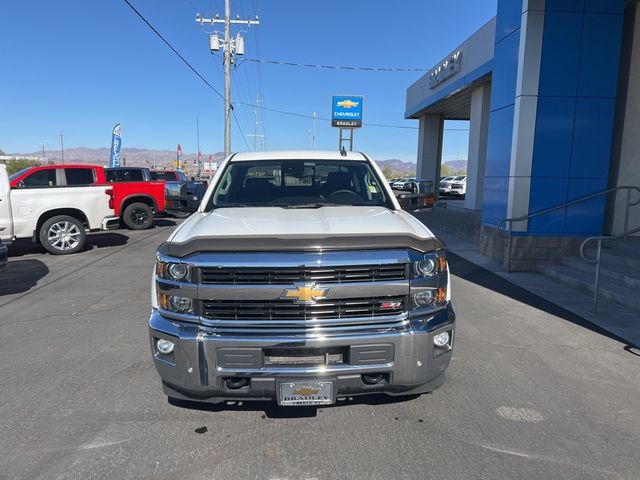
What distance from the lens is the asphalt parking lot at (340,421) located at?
2715mm

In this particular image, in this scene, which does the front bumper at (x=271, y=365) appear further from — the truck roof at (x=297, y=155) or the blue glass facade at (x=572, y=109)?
the blue glass facade at (x=572, y=109)

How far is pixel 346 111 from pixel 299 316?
3370 centimetres

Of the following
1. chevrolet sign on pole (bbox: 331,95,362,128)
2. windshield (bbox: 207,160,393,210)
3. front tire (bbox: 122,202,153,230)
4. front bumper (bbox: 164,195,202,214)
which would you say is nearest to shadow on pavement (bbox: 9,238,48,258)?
front tire (bbox: 122,202,153,230)

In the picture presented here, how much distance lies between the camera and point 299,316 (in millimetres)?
2740

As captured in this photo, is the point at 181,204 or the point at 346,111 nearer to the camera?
the point at 181,204

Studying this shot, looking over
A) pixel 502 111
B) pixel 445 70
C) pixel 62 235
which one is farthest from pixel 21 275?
pixel 445 70

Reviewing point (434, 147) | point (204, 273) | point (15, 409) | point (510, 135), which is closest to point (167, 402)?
point (15, 409)

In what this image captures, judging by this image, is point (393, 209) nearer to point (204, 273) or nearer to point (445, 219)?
point (204, 273)

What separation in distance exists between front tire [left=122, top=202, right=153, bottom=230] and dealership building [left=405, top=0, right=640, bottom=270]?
10.3 metres

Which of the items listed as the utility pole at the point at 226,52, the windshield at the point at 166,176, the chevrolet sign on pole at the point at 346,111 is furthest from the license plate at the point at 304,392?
the chevrolet sign on pole at the point at 346,111

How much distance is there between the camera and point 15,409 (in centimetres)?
336

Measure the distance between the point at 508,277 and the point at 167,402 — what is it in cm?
646

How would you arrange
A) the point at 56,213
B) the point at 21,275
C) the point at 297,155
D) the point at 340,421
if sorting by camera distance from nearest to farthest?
the point at 340,421
the point at 297,155
the point at 21,275
the point at 56,213

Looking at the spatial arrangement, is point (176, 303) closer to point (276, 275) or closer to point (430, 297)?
point (276, 275)
